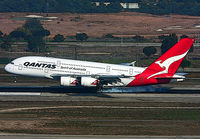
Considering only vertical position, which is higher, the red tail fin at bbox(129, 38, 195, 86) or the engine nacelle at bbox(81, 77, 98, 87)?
the red tail fin at bbox(129, 38, 195, 86)

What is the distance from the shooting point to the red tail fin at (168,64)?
6431cm

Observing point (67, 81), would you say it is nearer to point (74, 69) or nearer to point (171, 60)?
point (74, 69)

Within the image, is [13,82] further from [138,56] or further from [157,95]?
[138,56]

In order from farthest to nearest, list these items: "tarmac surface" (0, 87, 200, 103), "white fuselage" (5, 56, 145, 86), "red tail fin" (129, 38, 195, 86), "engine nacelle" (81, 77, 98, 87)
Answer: "white fuselage" (5, 56, 145, 86) < "red tail fin" (129, 38, 195, 86) < "engine nacelle" (81, 77, 98, 87) < "tarmac surface" (0, 87, 200, 103)

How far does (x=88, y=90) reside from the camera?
68438 millimetres

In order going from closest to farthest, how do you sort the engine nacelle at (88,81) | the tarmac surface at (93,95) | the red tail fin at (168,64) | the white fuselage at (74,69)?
the tarmac surface at (93,95), the engine nacelle at (88,81), the red tail fin at (168,64), the white fuselage at (74,69)

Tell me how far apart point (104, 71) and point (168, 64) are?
9.19m

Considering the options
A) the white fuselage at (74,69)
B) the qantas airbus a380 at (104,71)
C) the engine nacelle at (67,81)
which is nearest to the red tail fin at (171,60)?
the qantas airbus a380 at (104,71)

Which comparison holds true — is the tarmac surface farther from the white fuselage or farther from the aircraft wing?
the white fuselage

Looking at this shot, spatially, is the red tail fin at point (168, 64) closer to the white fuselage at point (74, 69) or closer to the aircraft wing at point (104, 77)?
the white fuselage at point (74, 69)

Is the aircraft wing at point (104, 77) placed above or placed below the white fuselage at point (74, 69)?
below

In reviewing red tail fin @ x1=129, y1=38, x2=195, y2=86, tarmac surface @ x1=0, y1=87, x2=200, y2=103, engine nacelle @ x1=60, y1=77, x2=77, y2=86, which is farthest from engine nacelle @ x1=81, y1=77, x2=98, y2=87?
red tail fin @ x1=129, y1=38, x2=195, y2=86

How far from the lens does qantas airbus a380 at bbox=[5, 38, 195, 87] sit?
64.4m

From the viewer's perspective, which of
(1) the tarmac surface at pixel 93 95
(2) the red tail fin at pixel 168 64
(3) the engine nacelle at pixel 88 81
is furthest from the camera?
(2) the red tail fin at pixel 168 64
